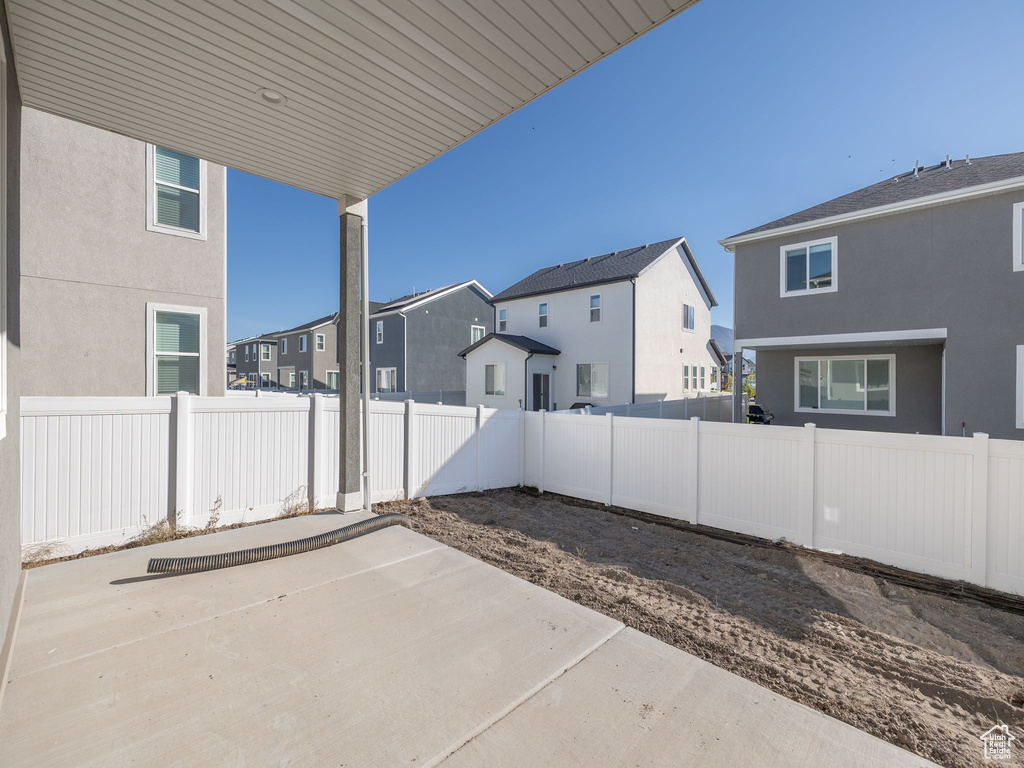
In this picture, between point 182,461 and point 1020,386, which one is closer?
point 182,461

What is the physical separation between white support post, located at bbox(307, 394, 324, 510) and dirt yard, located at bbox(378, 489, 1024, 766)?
1.45 metres

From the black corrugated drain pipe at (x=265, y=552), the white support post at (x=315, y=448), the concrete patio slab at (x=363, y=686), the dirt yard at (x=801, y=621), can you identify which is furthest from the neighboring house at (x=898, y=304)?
the black corrugated drain pipe at (x=265, y=552)

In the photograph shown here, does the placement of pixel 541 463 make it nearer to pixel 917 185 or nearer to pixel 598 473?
pixel 598 473

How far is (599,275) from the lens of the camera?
17.3 metres

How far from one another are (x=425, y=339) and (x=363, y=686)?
2148 cm

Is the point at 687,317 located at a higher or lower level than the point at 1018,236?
higher

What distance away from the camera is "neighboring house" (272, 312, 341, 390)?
29.0 m

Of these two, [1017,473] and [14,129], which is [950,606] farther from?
[14,129]

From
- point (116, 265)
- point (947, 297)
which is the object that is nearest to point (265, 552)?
point (116, 265)

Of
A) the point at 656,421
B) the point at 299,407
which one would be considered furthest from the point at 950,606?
the point at 299,407

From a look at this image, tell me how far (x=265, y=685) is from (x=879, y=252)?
11743 millimetres

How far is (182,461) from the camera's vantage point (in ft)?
15.5

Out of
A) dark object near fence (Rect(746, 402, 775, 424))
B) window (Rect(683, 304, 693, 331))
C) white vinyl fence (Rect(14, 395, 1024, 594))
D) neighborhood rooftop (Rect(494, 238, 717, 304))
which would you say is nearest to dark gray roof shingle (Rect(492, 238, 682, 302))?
neighborhood rooftop (Rect(494, 238, 717, 304))

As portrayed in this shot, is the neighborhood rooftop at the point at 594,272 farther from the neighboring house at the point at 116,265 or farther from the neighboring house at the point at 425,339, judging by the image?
the neighboring house at the point at 116,265
